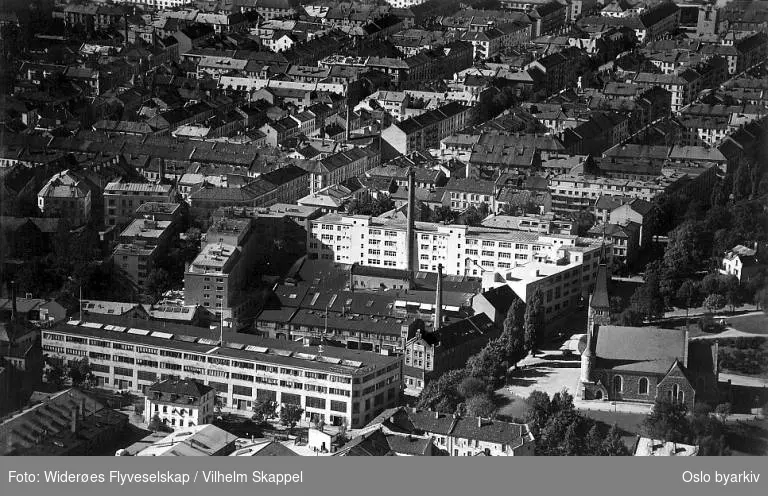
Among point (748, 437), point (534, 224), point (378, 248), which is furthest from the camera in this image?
point (534, 224)

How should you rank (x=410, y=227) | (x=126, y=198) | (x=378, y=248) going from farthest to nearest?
(x=126, y=198)
(x=378, y=248)
(x=410, y=227)

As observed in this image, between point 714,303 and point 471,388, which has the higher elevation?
point 714,303

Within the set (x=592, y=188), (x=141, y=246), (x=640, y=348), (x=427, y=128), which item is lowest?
(x=640, y=348)

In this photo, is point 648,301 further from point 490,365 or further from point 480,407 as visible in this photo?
point 480,407

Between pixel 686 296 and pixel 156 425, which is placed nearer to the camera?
pixel 156 425

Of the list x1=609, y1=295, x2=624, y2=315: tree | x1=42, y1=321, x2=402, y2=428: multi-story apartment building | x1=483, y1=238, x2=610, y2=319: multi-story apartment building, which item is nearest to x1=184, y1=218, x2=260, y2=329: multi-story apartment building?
x1=42, y1=321, x2=402, y2=428: multi-story apartment building

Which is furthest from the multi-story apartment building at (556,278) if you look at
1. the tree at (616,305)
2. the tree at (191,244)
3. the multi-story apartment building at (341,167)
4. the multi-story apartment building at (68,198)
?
the multi-story apartment building at (68,198)

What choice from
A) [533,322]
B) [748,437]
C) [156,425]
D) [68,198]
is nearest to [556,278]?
[533,322]
